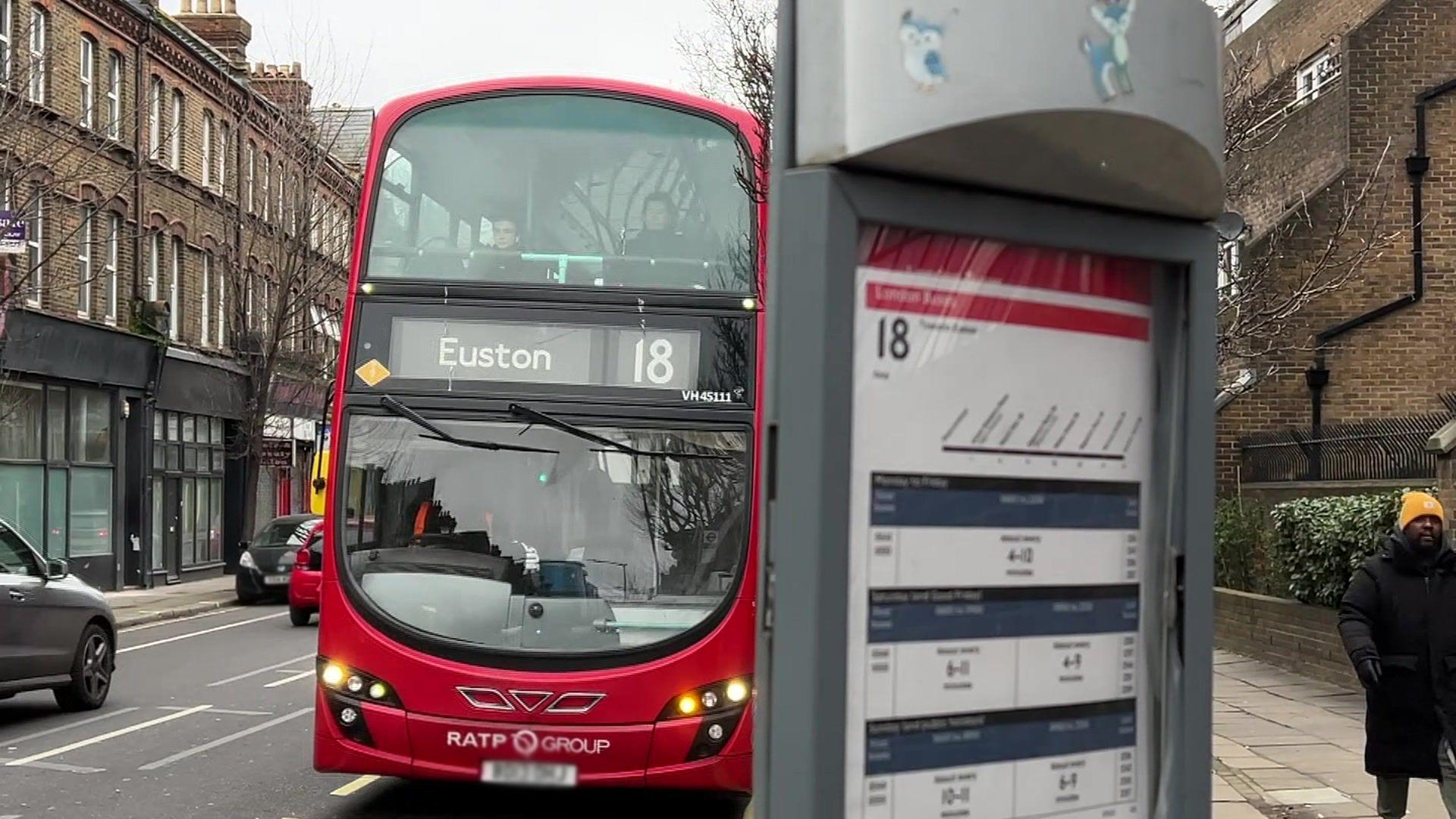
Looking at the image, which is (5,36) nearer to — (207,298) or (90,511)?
(90,511)

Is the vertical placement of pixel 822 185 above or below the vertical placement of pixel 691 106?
below

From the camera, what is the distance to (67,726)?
12094 mm

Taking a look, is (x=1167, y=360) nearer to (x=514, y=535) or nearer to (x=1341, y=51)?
(x=514, y=535)

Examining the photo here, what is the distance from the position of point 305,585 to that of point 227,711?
865cm

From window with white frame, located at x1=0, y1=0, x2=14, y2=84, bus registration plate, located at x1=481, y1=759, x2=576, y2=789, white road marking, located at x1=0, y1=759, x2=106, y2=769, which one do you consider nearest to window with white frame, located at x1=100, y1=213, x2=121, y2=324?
window with white frame, located at x1=0, y1=0, x2=14, y2=84

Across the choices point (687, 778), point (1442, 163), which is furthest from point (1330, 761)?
point (1442, 163)

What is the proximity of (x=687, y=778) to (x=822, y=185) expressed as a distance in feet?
18.2

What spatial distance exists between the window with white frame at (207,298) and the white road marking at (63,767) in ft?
79.8

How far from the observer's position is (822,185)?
2543 mm

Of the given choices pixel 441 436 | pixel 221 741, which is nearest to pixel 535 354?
pixel 441 436

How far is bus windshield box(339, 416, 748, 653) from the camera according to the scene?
7.86 meters

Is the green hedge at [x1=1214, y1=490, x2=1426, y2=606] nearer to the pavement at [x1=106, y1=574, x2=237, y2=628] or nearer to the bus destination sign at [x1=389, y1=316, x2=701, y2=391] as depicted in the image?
the bus destination sign at [x1=389, y1=316, x2=701, y2=391]

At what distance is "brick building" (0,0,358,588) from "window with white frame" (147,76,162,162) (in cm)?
7

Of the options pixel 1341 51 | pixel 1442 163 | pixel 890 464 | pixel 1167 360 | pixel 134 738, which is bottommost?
pixel 134 738
